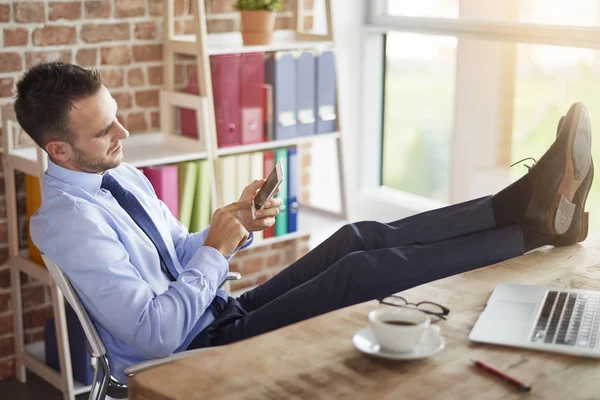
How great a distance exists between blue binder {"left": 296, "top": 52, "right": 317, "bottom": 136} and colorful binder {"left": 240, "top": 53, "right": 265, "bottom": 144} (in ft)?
0.60

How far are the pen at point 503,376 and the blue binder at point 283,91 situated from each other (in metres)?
2.15

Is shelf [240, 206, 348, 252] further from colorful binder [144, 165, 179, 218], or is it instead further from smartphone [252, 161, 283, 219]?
smartphone [252, 161, 283, 219]

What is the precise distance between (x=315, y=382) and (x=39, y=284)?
7.07 feet

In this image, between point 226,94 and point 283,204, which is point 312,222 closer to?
point 283,204

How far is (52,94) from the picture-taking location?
7.04 feet

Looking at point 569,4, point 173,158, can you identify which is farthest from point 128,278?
point 569,4

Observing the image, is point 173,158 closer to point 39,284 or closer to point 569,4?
point 39,284

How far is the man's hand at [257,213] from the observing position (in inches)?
94.6

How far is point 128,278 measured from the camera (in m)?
2.01

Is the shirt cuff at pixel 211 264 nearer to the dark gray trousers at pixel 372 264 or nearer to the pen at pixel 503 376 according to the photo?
the dark gray trousers at pixel 372 264

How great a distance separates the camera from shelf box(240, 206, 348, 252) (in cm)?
379

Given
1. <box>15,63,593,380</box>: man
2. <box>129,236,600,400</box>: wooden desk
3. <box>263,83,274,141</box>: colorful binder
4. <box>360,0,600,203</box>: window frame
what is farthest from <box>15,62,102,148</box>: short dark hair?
<box>360,0,600,203</box>: window frame

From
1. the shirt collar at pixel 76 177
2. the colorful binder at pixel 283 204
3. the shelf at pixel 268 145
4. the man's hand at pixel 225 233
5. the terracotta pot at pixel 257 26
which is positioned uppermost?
the terracotta pot at pixel 257 26

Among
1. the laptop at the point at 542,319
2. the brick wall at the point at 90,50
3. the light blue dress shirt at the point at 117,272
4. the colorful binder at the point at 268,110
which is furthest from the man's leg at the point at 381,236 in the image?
the brick wall at the point at 90,50
